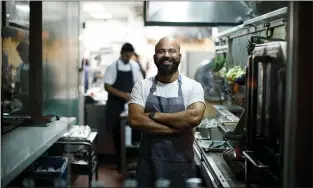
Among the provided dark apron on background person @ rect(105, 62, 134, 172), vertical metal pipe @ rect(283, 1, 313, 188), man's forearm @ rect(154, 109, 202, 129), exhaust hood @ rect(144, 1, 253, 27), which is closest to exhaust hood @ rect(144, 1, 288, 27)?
exhaust hood @ rect(144, 1, 253, 27)

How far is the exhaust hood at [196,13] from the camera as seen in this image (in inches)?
112

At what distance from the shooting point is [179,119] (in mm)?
2047

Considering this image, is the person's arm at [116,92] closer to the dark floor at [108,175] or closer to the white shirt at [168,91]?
the dark floor at [108,175]

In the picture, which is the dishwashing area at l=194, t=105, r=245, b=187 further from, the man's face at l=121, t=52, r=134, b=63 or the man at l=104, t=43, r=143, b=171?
the man's face at l=121, t=52, r=134, b=63

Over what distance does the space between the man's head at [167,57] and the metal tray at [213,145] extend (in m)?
0.59

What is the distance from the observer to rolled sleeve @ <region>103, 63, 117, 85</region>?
3696 mm

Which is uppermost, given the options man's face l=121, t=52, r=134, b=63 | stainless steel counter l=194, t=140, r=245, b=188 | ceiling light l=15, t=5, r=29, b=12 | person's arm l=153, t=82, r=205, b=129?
ceiling light l=15, t=5, r=29, b=12

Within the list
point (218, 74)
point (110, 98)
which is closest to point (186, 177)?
point (218, 74)

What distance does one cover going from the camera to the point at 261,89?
1.87 meters

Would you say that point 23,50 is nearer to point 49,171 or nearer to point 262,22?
point 49,171

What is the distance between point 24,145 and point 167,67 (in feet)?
3.57

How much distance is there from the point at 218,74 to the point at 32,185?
1866 millimetres

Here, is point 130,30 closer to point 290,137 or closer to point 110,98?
point 110,98

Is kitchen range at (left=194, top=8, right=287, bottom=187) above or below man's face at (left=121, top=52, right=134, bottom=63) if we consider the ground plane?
below
